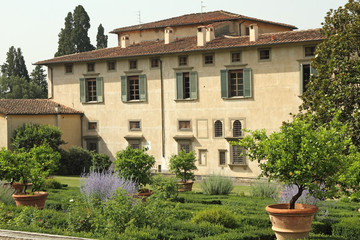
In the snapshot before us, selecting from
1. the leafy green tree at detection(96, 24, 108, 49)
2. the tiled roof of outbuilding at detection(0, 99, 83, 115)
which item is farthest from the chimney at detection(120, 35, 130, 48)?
the leafy green tree at detection(96, 24, 108, 49)

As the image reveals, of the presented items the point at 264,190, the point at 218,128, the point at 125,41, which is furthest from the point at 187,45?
the point at 264,190

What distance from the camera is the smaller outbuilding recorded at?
3272cm

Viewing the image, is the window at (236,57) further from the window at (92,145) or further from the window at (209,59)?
the window at (92,145)

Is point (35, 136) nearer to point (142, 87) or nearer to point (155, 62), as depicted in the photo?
point (142, 87)

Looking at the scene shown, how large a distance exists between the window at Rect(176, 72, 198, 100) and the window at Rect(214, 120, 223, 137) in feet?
6.26

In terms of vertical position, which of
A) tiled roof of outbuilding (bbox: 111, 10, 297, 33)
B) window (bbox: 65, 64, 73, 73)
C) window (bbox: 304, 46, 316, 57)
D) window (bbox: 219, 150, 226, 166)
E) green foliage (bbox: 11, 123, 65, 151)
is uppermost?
tiled roof of outbuilding (bbox: 111, 10, 297, 33)

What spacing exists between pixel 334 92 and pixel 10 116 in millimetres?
19177

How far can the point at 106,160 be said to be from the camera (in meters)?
34.3

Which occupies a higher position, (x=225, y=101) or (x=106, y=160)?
(x=225, y=101)

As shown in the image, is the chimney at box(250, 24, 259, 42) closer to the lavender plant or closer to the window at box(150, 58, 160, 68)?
the window at box(150, 58, 160, 68)

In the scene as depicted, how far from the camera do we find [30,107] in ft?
114

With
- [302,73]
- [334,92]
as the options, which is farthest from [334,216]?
[302,73]

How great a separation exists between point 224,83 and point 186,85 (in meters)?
2.59

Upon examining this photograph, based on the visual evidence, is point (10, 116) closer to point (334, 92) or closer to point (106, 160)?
point (106, 160)
